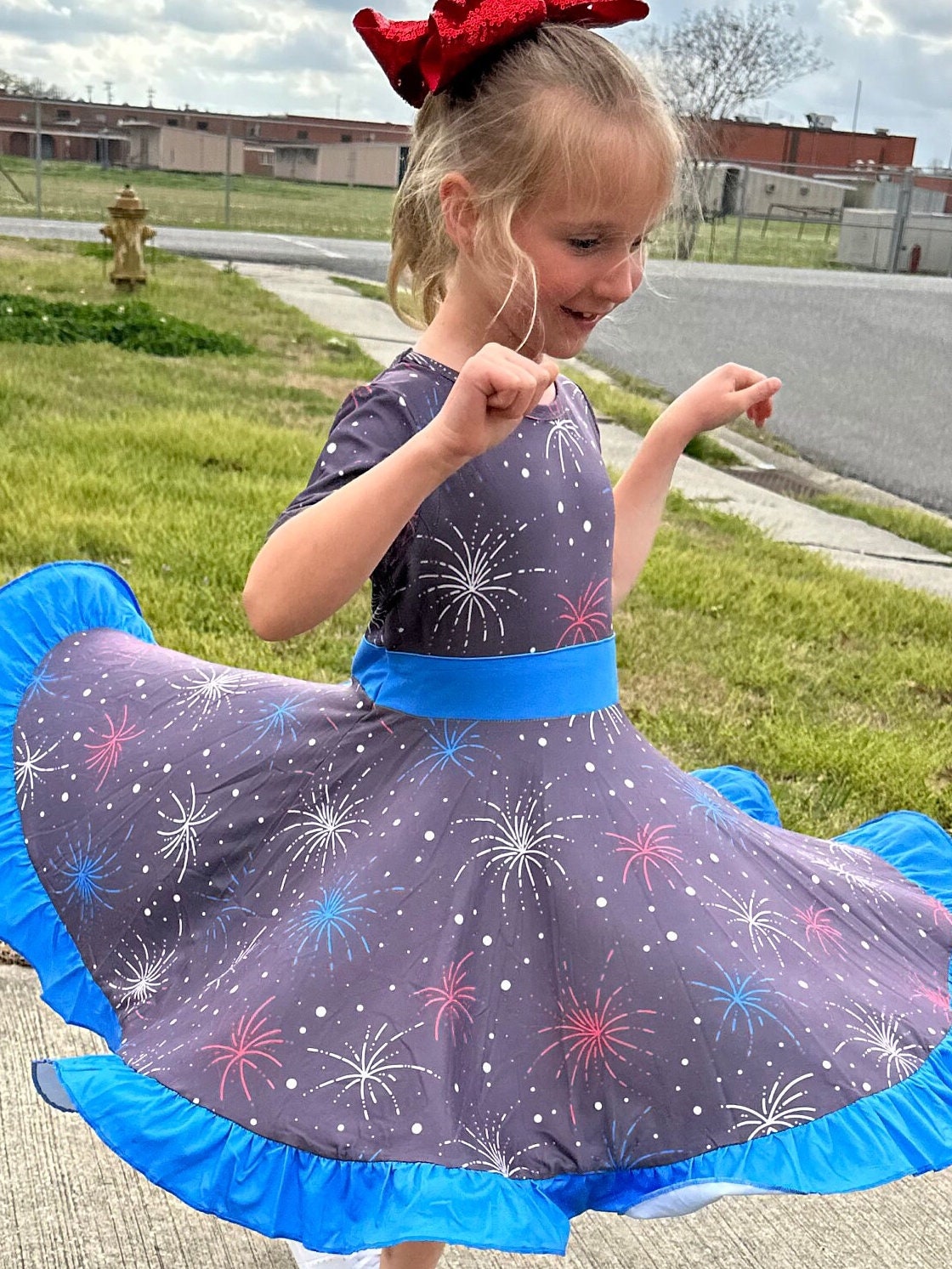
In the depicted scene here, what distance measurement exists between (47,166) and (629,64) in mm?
35063

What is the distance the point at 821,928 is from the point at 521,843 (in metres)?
0.38

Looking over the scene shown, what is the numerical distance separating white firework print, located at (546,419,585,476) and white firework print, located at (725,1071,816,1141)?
2.40ft

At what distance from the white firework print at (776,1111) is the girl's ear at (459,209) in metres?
0.99

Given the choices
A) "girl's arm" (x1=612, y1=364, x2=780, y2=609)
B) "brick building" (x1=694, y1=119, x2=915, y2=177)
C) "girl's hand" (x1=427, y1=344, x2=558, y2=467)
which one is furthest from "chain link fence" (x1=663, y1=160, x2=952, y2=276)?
"girl's hand" (x1=427, y1=344, x2=558, y2=467)

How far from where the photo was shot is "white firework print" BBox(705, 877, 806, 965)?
5.22 feet

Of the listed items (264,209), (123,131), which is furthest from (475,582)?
(123,131)

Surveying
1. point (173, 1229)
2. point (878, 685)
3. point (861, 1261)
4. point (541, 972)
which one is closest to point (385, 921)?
point (541, 972)

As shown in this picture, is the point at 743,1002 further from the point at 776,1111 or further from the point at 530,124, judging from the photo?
the point at 530,124

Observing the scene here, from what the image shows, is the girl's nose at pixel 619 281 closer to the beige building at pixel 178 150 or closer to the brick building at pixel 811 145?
the beige building at pixel 178 150

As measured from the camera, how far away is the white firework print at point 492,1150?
143 cm

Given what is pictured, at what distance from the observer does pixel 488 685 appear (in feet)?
5.45

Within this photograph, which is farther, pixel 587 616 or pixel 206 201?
pixel 206 201

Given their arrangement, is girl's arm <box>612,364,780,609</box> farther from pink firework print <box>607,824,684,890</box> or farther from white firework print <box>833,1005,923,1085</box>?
white firework print <box>833,1005,923,1085</box>

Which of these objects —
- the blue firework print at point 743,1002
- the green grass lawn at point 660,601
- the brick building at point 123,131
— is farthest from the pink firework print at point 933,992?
the brick building at point 123,131
